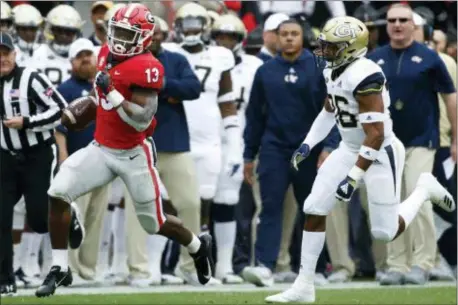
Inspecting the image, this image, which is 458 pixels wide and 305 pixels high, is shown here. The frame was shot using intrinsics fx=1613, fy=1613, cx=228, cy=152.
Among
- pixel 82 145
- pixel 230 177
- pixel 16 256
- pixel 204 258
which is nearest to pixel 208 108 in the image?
pixel 230 177

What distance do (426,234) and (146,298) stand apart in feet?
8.33

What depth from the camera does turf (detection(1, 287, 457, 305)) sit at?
10648mm

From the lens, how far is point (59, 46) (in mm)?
12984

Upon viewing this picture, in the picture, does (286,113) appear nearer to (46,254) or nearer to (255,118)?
(255,118)

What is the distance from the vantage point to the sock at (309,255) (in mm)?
10461

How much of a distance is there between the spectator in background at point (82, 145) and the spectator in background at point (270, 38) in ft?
6.58

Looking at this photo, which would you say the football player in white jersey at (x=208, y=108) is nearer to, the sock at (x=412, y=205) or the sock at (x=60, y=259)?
the sock at (x=412, y=205)

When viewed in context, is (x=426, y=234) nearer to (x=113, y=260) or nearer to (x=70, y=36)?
(x=113, y=260)

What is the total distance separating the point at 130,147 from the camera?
10.4m

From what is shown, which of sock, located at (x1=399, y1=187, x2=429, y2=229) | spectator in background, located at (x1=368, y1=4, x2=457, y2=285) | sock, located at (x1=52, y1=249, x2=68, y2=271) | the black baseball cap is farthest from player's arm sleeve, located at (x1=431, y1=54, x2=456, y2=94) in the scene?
sock, located at (x1=52, y1=249, x2=68, y2=271)

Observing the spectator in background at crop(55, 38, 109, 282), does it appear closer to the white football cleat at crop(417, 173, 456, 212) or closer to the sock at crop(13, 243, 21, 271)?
the sock at crop(13, 243, 21, 271)

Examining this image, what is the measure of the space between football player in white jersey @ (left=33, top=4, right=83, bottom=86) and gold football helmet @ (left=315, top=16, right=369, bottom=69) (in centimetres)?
312

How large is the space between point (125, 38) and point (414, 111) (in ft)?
9.57

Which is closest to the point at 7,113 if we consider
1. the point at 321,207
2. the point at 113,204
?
the point at 113,204
